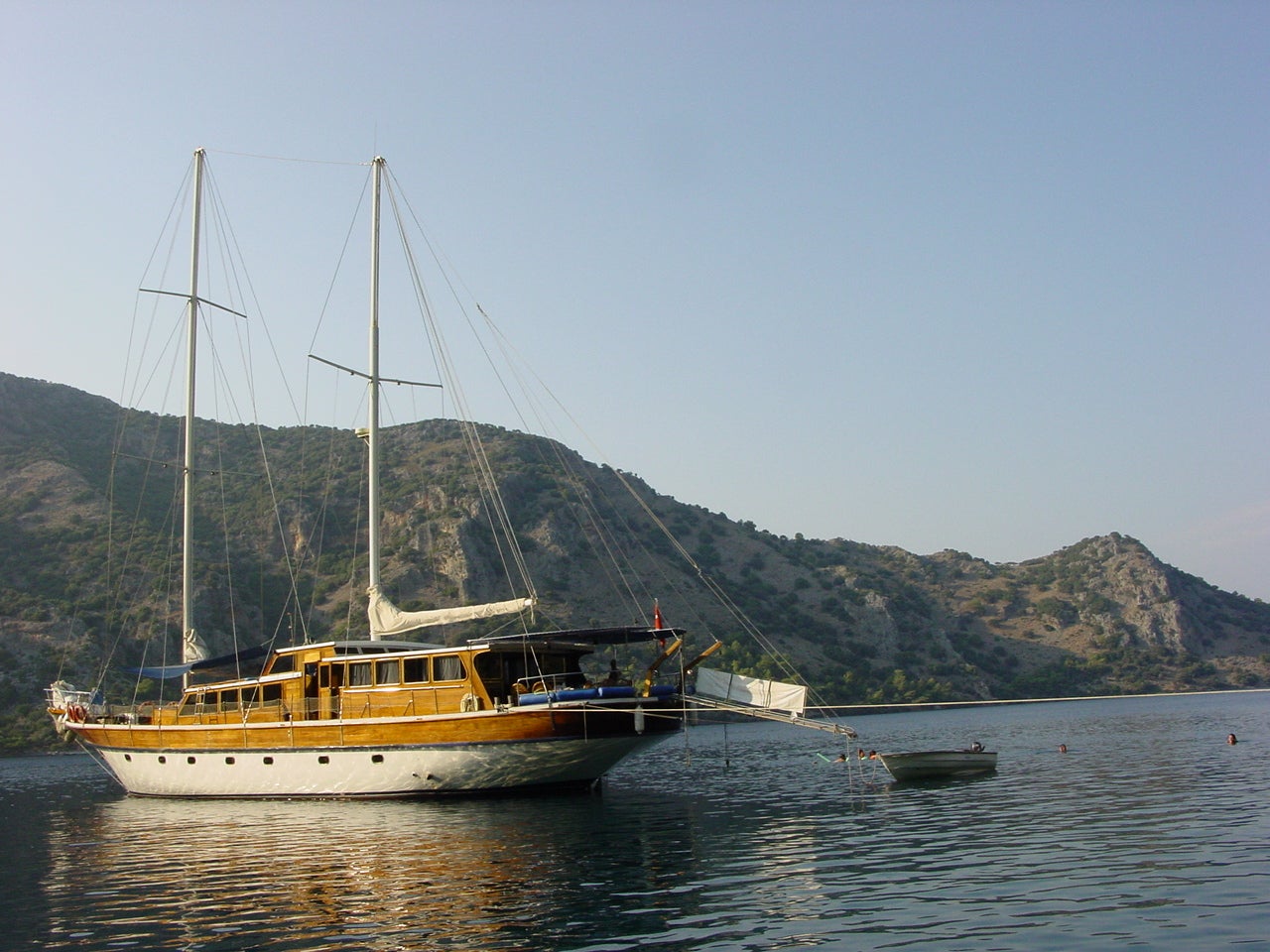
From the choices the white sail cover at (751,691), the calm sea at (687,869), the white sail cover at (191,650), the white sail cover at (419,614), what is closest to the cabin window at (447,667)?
the white sail cover at (419,614)

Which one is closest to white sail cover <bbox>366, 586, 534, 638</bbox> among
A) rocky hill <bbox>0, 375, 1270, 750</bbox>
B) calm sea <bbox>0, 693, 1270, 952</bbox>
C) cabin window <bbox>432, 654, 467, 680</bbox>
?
cabin window <bbox>432, 654, 467, 680</bbox>

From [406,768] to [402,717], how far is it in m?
1.49

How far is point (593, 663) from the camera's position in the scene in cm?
8275

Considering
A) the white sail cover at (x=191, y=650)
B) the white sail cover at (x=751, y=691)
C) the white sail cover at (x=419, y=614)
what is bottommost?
the white sail cover at (x=751, y=691)

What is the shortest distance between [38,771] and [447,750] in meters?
39.5

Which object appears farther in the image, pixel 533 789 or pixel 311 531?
pixel 311 531

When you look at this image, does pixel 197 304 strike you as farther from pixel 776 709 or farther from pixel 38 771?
pixel 38 771

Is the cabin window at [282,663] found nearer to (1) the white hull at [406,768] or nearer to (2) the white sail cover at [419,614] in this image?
(1) the white hull at [406,768]

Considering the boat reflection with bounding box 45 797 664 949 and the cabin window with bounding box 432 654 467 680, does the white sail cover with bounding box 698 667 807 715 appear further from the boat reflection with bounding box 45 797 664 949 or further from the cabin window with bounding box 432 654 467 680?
the cabin window with bounding box 432 654 467 680

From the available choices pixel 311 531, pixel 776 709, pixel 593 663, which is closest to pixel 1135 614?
pixel 593 663

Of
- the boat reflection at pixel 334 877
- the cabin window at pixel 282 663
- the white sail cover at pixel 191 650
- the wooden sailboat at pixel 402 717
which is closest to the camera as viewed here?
the boat reflection at pixel 334 877

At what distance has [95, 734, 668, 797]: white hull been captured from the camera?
94.9 ft

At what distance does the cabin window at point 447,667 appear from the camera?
30.4 meters

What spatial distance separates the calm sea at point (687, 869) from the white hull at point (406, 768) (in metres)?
0.79
